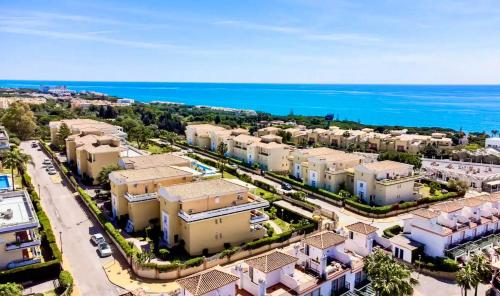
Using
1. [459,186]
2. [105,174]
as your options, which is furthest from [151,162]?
[459,186]

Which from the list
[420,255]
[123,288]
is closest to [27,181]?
[123,288]

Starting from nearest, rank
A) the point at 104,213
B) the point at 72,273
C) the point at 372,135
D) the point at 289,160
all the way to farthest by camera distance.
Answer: the point at 72,273
the point at 104,213
the point at 289,160
the point at 372,135

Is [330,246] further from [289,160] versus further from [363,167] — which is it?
[289,160]

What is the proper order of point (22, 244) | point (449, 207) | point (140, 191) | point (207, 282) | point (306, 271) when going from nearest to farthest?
1. point (207, 282)
2. point (306, 271)
3. point (22, 244)
4. point (449, 207)
5. point (140, 191)

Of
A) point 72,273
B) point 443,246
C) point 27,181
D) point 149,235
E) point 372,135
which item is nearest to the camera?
point 72,273

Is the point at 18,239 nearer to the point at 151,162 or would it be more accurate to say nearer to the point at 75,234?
the point at 75,234

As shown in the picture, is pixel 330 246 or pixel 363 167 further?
pixel 363 167
